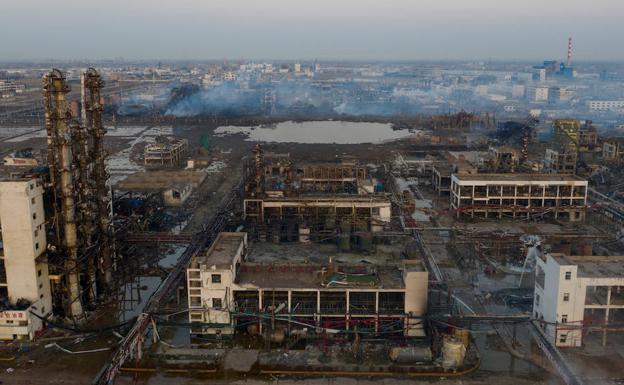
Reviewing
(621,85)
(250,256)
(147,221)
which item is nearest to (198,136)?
(147,221)

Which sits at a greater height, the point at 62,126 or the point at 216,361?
the point at 62,126

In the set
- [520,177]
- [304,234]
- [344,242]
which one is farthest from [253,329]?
[520,177]

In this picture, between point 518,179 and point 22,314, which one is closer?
point 22,314

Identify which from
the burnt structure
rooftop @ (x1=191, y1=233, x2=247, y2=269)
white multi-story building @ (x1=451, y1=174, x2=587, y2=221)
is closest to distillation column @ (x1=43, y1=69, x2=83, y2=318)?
the burnt structure

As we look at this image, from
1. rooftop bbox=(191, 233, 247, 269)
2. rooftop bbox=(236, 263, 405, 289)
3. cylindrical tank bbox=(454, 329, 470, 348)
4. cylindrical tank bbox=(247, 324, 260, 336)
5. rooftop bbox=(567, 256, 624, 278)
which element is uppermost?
rooftop bbox=(567, 256, 624, 278)

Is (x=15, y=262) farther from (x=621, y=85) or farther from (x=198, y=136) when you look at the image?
(x=621, y=85)

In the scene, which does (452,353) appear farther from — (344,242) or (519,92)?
(519,92)

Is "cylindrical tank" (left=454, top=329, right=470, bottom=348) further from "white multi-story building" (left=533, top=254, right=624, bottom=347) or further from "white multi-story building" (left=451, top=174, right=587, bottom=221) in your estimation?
"white multi-story building" (left=451, top=174, right=587, bottom=221)
